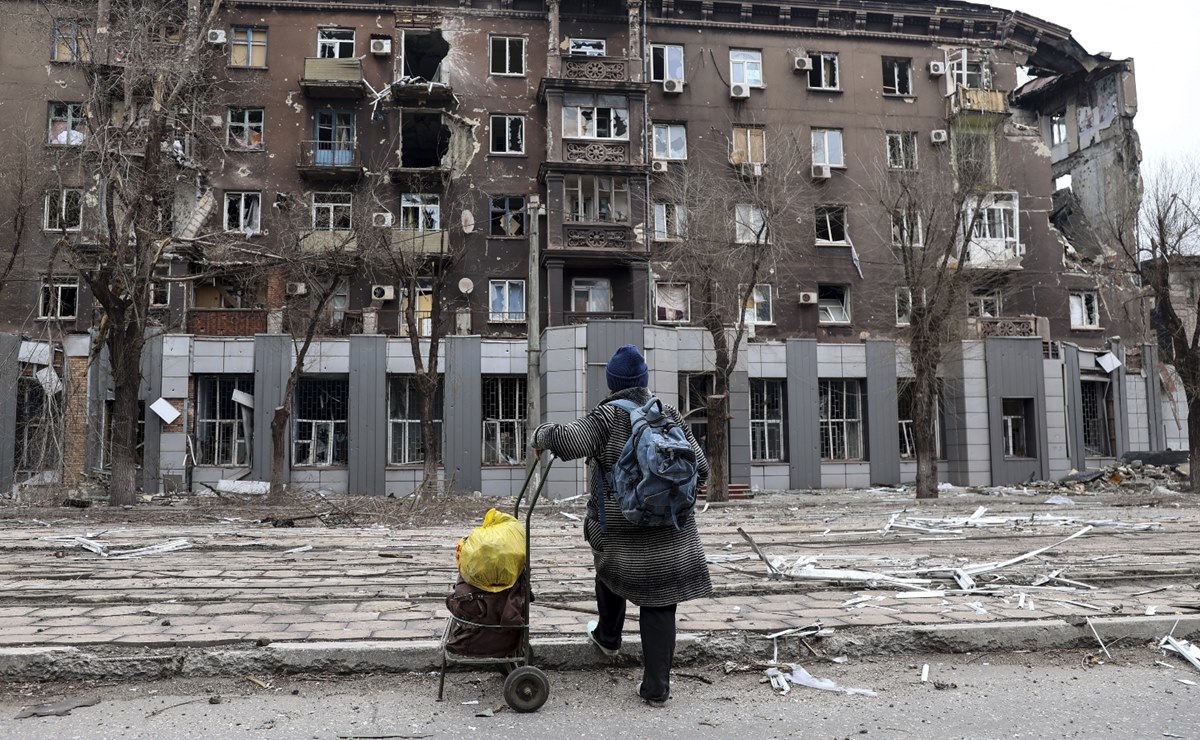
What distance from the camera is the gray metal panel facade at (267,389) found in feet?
87.0

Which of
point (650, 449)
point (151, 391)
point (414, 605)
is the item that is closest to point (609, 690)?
point (650, 449)

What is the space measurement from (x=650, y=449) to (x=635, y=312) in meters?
23.4

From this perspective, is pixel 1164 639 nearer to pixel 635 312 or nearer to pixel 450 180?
pixel 635 312

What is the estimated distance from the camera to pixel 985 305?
31.6 metres

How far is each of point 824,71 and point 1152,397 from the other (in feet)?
56.9

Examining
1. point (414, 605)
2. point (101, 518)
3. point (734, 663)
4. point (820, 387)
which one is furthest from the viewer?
point (820, 387)

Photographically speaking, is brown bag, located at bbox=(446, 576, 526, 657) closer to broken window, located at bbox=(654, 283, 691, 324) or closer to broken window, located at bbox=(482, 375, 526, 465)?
broken window, located at bbox=(482, 375, 526, 465)

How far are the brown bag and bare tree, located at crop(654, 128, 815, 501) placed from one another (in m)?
17.7

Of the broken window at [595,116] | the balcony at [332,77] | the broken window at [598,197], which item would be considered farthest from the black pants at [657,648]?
the balcony at [332,77]

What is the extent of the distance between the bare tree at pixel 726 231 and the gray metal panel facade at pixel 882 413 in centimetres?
433

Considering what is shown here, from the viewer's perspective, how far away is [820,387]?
29.5 metres

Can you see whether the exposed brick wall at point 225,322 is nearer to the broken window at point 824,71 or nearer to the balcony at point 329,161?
the balcony at point 329,161

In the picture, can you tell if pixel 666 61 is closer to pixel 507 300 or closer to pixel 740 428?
pixel 507 300

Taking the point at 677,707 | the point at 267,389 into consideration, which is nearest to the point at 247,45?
the point at 267,389
